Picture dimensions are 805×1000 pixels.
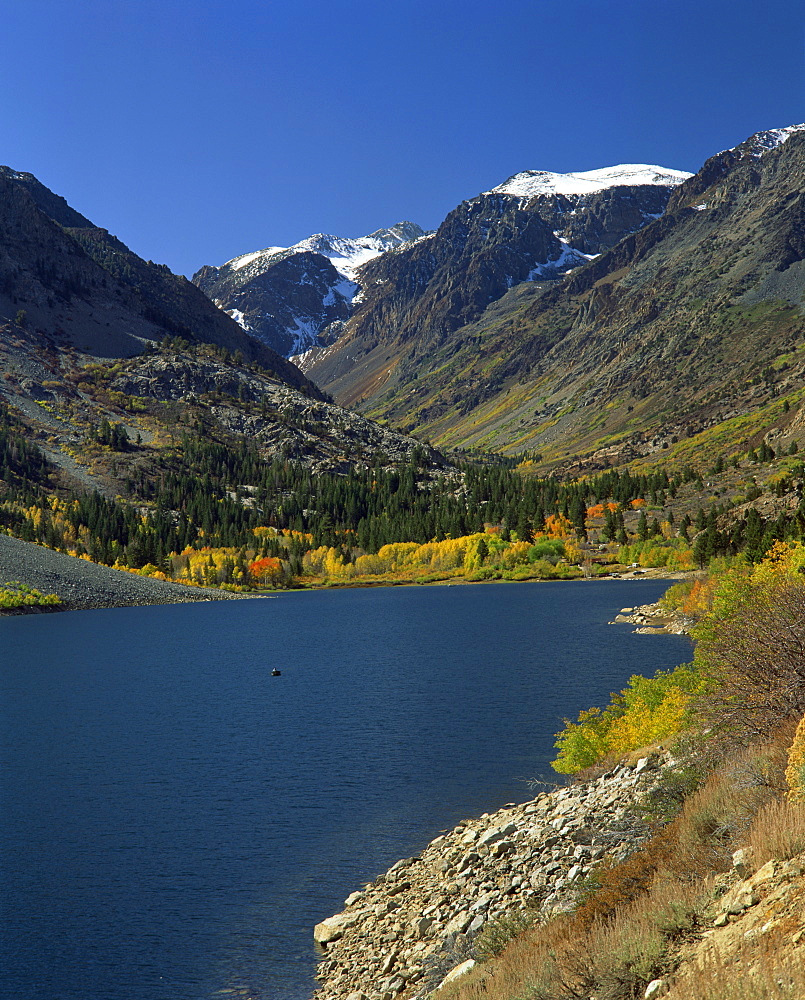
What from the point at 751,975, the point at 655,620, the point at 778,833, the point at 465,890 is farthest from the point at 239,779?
the point at 655,620

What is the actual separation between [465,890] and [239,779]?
23817mm

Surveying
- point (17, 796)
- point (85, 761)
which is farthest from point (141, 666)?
point (17, 796)

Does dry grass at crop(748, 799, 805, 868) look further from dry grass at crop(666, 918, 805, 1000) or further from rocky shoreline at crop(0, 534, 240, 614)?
rocky shoreline at crop(0, 534, 240, 614)

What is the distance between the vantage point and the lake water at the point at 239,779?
1013 inches

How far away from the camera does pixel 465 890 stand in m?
23.5

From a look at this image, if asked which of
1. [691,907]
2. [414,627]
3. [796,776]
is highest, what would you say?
[796,776]

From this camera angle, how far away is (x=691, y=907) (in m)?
13.5

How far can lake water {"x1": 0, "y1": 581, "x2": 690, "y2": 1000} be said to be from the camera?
84.4ft

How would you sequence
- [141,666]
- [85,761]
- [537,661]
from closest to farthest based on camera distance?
1. [85,761]
2. [537,661]
3. [141,666]

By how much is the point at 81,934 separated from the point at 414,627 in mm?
91332

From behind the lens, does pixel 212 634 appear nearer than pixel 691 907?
No

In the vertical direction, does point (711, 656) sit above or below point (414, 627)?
above

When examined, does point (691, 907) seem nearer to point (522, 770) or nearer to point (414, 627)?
point (522, 770)

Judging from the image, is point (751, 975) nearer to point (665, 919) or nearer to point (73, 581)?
point (665, 919)
